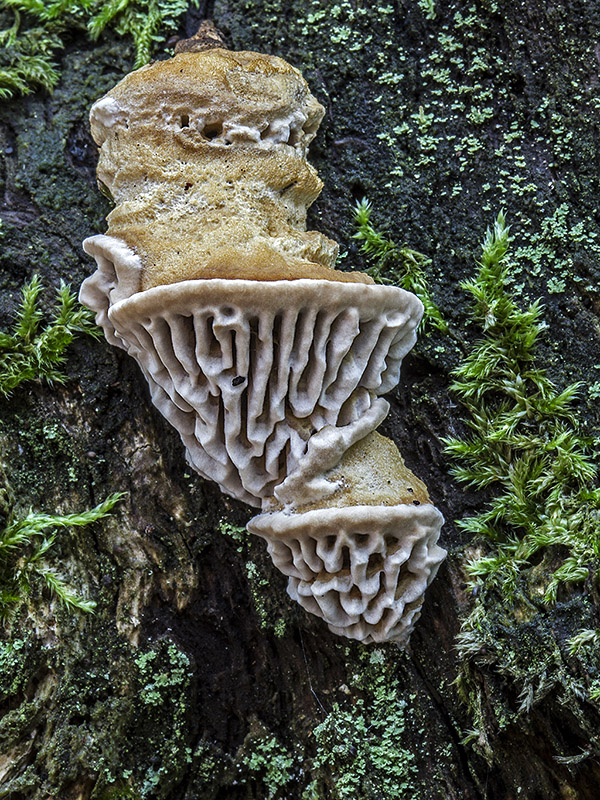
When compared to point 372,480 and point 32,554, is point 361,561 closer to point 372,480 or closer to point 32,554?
point 372,480

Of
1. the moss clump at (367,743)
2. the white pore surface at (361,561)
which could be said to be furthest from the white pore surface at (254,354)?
the moss clump at (367,743)

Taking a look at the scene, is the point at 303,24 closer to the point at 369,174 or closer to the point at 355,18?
the point at 355,18

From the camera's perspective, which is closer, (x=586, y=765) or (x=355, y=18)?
(x=586, y=765)

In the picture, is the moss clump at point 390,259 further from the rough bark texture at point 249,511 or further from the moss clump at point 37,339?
the moss clump at point 37,339

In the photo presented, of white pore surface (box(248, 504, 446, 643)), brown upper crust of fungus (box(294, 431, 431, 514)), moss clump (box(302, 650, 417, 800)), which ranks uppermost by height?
brown upper crust of fungus (box(294, 431, 431, 514))

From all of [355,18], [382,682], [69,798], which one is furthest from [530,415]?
[69,798]

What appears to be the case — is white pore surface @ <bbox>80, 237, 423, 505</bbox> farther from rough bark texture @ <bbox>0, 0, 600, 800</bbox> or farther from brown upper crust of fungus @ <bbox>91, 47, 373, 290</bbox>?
rough bark texture @ <bbox>0, 0, 600, 800</bbox>

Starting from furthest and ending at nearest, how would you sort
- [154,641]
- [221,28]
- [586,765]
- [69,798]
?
[221,28] → [154,641] → [69,798] → [586,765]

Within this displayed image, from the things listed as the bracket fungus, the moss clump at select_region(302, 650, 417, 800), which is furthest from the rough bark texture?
the bracket fungus
